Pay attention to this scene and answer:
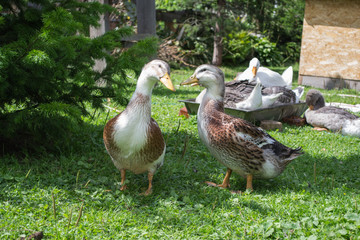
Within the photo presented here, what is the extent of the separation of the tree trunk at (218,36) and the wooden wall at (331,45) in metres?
3.12

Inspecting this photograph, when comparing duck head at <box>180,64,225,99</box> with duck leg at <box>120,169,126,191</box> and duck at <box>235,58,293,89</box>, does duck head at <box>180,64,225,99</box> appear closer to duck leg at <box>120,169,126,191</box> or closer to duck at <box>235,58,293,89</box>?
duck leg at <box>120,169,126,191</box>

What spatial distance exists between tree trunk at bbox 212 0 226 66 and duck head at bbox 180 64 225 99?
33.9 feet

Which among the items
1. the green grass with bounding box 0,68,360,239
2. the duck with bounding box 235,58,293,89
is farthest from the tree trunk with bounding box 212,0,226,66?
the green grass with bounding box 0,68,360,239

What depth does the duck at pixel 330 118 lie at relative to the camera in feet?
21.3

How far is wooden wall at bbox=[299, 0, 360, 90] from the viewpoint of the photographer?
11.6 m

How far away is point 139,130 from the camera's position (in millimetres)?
3510

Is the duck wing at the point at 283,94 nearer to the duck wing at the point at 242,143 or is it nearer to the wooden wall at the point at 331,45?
the duck wing at the point at 242,143

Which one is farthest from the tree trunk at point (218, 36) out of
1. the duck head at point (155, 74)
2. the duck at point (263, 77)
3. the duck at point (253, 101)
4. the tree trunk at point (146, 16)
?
the duck head at point (155, 74)

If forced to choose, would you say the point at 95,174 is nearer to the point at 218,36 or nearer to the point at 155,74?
the point at 155,74

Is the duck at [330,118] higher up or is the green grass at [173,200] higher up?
the green grass at [173,200]

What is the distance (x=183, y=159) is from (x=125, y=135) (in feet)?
4.99

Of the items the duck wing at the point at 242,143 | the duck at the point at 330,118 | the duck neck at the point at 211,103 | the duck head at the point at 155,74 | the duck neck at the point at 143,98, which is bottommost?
the duck at the point at 330,118

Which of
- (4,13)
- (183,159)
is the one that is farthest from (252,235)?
(4,13)

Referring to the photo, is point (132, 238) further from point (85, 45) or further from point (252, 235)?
point (85, 45)
